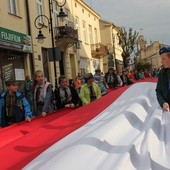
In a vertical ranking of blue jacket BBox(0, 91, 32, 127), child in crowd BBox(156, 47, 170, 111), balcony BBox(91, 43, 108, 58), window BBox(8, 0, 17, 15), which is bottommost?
blue jacket BBox(0, 91, 32, 127)

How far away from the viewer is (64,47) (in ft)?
90.8

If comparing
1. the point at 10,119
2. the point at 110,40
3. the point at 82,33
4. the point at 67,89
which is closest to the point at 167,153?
the point at 10,119

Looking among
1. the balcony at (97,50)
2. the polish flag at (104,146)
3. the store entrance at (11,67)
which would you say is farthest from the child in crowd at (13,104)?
the balcony at (97,50)

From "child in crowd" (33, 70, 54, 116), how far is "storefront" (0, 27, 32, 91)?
908 centimetres

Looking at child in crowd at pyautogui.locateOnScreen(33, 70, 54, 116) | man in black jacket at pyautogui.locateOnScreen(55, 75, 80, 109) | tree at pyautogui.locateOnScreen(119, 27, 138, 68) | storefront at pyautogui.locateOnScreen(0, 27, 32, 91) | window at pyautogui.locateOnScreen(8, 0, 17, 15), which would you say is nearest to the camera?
child in crowd at pyautogui.locateOnScreen(33, 70, 54, 116)

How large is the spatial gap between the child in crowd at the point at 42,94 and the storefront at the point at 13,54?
9078mm

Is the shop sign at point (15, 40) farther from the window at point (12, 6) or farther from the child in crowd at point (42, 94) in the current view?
the child in crowd at point (42, 94)

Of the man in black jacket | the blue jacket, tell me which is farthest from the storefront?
the blue jacket

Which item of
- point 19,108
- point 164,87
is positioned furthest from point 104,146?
point 19,108

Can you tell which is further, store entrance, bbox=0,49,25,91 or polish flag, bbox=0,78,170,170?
store entrance, bbox=0,49,25,91

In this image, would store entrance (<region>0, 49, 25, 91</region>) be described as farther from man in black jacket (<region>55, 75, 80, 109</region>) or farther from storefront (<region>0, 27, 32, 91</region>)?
man in black jacket (<region>55, 75, 80, 109</region>)

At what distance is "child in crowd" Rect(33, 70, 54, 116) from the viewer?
8223mm

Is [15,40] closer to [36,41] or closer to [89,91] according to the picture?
[36,41]

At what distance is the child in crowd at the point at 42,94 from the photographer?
8.22 m
